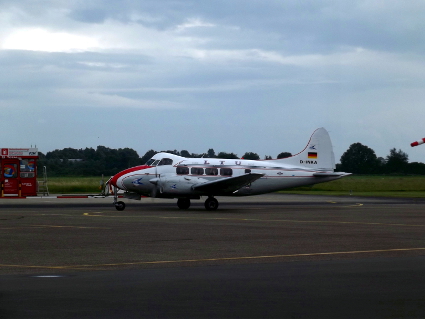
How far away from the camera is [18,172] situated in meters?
50.3

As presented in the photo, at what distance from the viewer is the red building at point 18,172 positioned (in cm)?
5015

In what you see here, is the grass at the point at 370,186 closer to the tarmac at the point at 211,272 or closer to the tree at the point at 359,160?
the tree at the point at 359,160

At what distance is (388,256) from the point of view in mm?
14031

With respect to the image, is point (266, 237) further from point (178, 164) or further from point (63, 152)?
point (63, 152)

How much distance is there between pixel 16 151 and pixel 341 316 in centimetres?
4647

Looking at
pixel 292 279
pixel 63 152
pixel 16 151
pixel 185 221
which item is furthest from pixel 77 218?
pixel 63 152

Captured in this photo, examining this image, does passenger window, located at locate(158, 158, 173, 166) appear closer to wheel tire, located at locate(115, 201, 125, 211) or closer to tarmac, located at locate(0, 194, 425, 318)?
wheel tire, located at locate(115, 201, 125, 211)

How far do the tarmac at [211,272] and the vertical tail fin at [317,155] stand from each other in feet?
51.5

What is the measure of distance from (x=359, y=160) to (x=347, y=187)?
16.4 m

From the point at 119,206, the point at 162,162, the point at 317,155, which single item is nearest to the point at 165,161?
the point at 162,162

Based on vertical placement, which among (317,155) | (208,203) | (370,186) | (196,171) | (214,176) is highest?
(317,155)

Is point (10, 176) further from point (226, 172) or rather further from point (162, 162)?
point (226, 172)

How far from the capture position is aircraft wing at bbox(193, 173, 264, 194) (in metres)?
33.6

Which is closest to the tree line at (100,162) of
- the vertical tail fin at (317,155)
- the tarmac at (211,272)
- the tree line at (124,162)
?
the tree line at (124,162)
